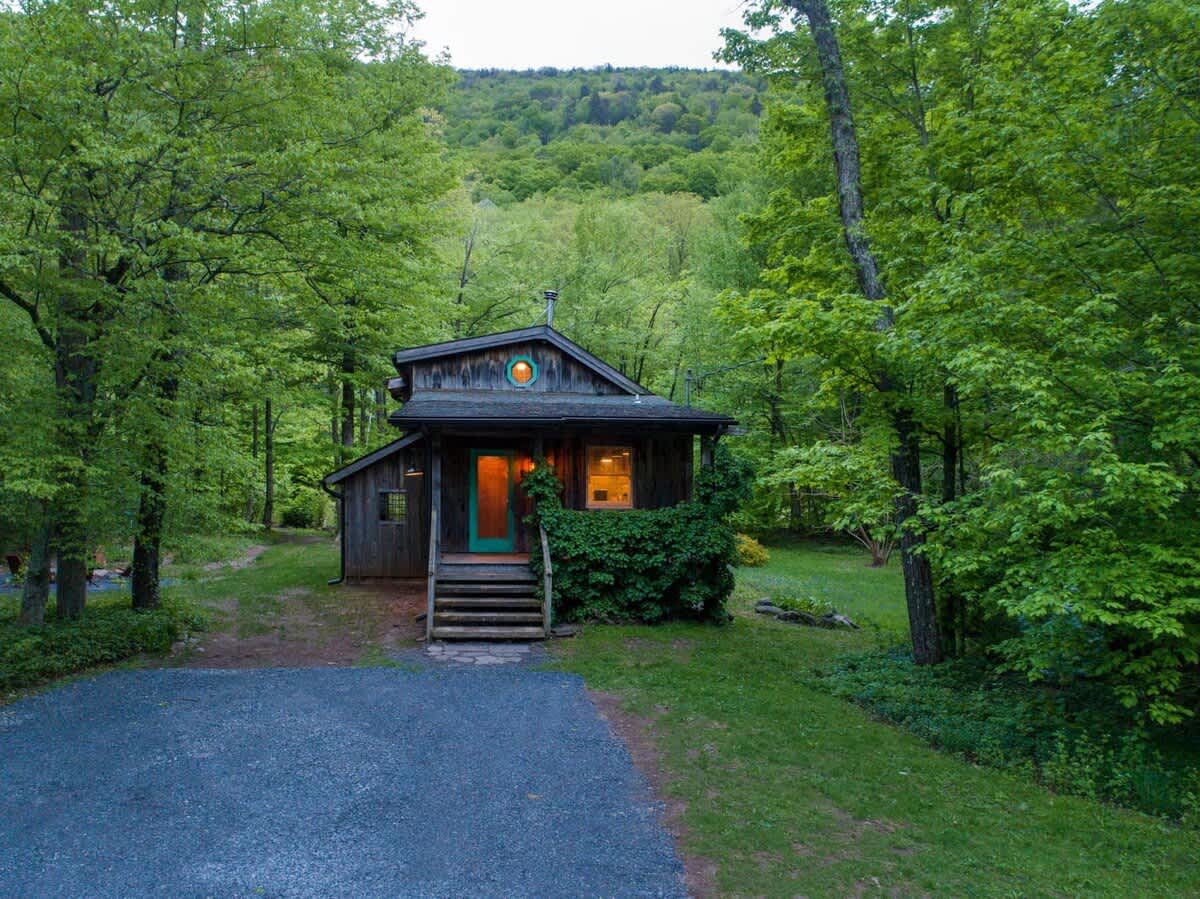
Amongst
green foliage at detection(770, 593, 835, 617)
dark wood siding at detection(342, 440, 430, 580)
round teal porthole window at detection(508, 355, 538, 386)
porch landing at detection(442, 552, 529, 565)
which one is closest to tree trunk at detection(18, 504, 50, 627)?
porch landing at detection(442, 552, 529, 565)

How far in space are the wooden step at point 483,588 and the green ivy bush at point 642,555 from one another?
436 mm

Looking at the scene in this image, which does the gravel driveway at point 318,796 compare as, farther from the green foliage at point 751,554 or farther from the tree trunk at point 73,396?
the green foliage at point 751,554

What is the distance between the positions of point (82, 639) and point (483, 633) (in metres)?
5.42

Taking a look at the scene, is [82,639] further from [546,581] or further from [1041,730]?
[1041,730]

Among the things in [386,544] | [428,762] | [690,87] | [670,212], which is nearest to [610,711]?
[428,762]

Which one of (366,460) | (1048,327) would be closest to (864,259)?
(1048,327)

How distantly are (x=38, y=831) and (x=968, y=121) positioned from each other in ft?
35.6

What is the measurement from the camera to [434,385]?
49.3ft

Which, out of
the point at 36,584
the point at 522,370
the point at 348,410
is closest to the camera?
the point at 36,584

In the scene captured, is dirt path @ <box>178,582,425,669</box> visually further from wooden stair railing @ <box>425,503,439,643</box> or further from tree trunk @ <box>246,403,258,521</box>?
tree trunk @ <box>246,403,258,521</box>

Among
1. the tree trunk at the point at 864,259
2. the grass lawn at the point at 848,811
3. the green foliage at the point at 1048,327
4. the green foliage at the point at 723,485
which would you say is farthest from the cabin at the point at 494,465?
the green foliage at the point at 1048,327

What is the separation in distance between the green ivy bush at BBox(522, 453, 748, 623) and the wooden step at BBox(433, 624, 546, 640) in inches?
37.8

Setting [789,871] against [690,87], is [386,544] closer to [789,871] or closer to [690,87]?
[789,871]

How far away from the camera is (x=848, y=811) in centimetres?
552
